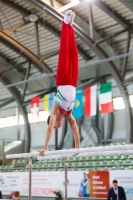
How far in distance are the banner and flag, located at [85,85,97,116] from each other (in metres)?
4.12

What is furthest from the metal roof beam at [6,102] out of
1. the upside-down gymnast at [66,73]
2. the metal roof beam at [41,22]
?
the upside-down gymnast at [66,73]

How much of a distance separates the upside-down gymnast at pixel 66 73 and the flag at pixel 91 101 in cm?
1121

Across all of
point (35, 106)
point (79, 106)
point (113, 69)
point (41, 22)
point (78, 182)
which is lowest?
point (78, 182)

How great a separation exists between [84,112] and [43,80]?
154 inches

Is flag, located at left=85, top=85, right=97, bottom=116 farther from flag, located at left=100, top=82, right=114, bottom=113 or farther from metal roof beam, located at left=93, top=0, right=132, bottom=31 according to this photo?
metal roof beam, located at left=93, top=0, right=132, bottom=31

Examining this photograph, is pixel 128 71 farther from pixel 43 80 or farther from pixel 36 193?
pixel 36 193

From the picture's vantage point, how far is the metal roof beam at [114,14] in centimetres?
1400

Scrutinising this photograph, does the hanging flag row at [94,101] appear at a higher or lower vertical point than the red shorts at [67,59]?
higher

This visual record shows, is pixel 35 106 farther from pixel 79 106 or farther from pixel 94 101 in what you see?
pixel 94 101

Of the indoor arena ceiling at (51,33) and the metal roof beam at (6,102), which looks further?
the metal roof beam at (6,102)

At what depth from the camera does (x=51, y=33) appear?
56.5ft

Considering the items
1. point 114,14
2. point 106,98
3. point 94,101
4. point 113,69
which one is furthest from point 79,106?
point 114,14

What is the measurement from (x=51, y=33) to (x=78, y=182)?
8250 millimetres

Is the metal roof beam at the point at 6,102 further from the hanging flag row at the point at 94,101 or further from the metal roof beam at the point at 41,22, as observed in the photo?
the metal roof beam at the point at 41,22
